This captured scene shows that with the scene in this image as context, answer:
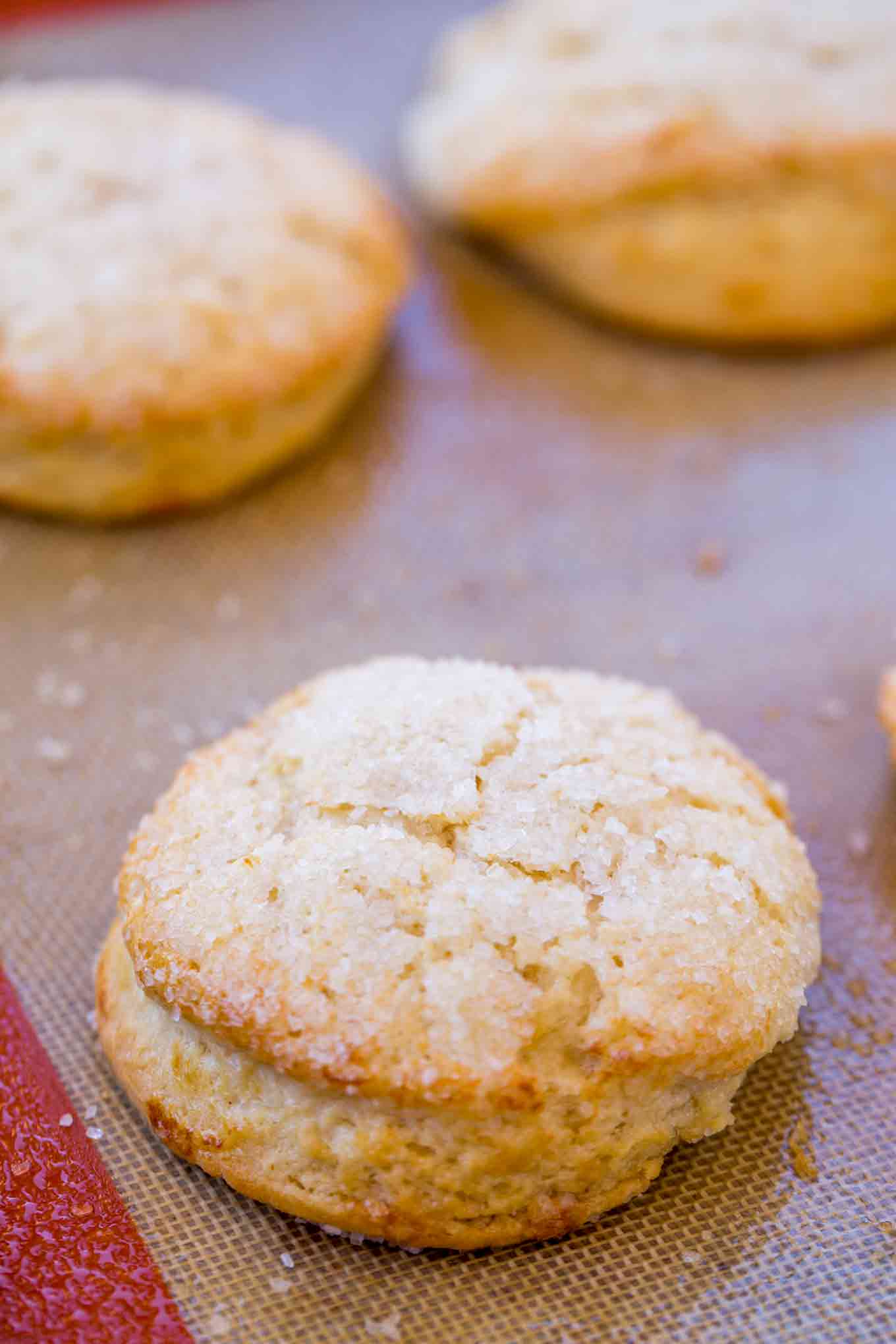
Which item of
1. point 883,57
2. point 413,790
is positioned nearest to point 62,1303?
point 413,790

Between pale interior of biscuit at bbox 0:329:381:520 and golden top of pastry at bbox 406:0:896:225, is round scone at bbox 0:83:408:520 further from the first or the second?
golden top of pastry at bbox 406:0:896:225

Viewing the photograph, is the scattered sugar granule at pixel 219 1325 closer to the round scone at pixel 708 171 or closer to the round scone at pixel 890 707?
the round scone at pixel 890 707

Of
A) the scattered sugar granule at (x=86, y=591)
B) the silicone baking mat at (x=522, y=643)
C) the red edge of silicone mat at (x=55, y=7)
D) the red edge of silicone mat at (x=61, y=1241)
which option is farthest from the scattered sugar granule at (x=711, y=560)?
the red edge of silicone mat at (x=55, y=7)

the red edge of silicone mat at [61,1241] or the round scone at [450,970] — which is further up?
the round scone at [450,970]

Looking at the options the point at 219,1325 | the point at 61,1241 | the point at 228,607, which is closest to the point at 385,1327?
the point at 219,1325

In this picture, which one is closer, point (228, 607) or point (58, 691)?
point (58, 691)

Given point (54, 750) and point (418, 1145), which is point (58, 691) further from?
point (418, 1145)

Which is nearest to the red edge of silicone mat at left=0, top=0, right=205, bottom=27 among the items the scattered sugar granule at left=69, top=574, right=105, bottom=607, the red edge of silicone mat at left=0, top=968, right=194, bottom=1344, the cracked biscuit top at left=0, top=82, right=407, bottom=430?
the cracked biscuit top at left=0, top=82, right=407, bottom=430
